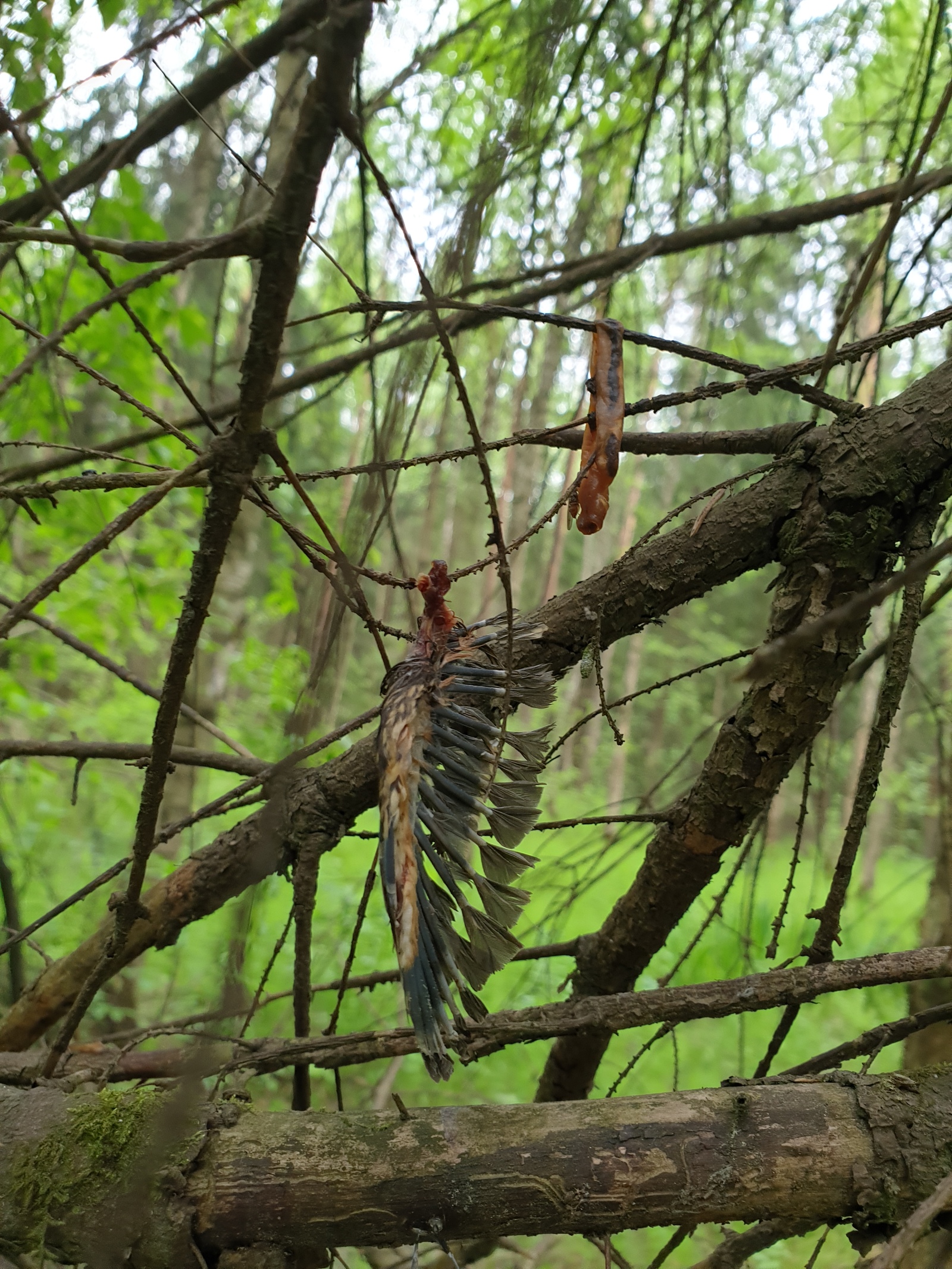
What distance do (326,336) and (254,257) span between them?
754 millimetres

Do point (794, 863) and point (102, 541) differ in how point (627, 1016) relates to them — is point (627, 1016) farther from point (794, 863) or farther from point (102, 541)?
point (102, 541)

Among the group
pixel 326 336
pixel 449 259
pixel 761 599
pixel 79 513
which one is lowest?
pixel 449 259

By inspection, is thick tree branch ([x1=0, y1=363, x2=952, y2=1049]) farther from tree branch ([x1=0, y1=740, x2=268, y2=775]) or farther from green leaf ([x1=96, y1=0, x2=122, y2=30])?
green leaf ([x1=96, y1=0, x2=122, y2=30])

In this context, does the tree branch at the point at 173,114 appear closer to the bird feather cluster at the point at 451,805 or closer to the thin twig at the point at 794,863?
the bird feather cluster at the point at 451,805

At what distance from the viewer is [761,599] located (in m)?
10.8

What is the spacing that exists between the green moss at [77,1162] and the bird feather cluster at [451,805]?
0.49 metres

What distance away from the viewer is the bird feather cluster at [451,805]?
946mm

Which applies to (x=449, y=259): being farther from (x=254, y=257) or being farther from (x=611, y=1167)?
(x=611, y=1167)

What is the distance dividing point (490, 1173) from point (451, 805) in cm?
48

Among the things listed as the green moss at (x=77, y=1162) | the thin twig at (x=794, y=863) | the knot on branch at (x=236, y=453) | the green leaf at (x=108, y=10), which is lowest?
the green moss at (x=77, y=1162)

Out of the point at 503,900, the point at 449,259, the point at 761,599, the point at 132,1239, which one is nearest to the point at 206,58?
the point at 449,259

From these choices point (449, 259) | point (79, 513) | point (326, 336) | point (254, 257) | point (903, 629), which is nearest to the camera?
point (254, 257)

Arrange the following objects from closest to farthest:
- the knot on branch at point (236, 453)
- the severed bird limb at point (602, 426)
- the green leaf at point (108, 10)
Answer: the knot on branch at point (236, 453) → the severed bird limb at point (602, 426) → the green leaf at point (108, 10)

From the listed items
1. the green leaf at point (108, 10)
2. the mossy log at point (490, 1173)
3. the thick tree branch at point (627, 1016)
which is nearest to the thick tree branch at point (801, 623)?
the thick tree branch at point (627, 1016)
